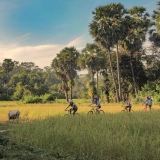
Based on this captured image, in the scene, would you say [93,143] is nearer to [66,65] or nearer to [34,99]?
[34,99]

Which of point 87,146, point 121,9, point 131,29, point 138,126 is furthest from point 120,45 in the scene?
point 87,146

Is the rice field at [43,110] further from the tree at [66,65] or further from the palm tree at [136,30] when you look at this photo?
the tree at [66,65]

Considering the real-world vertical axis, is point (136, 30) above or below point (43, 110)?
above

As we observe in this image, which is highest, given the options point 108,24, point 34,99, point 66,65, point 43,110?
point 108,24

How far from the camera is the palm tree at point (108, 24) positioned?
43344mm

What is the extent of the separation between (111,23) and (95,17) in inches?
125

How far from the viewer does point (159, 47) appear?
4591 cm

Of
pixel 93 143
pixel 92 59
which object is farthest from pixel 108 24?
pixel 93 143

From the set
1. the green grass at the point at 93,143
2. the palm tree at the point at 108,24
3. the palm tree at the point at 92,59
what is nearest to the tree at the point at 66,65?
the palm tree at the point at 92,59

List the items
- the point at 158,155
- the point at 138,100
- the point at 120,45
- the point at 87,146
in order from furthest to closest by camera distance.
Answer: the point at 120,45, the point at 138,100, the point at 87,146, the point at 158,155

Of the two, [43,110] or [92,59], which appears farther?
[92,59]

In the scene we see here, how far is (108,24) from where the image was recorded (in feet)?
144

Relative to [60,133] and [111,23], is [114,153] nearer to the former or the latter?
[60,133]

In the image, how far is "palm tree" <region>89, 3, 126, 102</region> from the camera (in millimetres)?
43344
